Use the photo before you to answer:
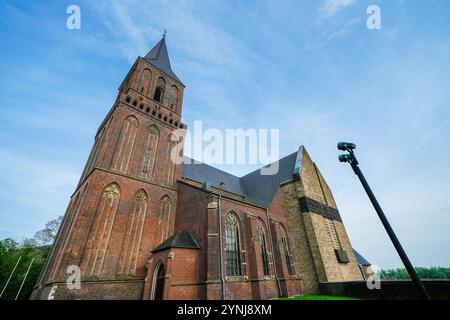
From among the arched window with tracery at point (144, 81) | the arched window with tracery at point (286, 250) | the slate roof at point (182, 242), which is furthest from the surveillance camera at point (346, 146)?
the arched window with tracery at point (144, 81)

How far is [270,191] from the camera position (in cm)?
2212

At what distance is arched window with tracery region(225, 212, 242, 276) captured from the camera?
45.3 ft

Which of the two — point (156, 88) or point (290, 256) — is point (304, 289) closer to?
point (290, 256)

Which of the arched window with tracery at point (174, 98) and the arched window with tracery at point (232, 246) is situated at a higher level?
the arched window with tracery at point (174, 98)

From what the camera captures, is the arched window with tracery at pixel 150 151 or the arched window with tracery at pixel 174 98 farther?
the arched window with tracery at pixel 174 98

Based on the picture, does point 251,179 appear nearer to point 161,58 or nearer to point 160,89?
point 160,89

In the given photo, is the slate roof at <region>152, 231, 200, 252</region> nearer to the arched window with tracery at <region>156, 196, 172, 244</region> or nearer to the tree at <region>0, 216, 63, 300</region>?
the arched window with tracery at <region>156, 196, 172, 244</region>

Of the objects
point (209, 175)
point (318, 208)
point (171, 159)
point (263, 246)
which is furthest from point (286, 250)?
point (171, 159)

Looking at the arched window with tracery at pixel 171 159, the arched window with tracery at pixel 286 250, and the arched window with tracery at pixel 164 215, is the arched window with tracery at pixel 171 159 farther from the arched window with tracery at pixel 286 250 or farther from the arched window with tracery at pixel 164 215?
the arched window with tracery at pixel 286 250

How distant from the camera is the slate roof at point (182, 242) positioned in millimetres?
12927

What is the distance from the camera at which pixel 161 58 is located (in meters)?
25.3

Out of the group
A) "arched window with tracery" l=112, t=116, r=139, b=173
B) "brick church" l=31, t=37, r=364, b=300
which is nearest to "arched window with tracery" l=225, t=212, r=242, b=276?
"brick church" l=31, t=37, r=364, b=300
